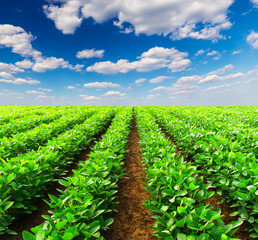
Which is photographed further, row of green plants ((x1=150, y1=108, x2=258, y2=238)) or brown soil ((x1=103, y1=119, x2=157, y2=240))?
brown soil ((x1=103, y1=119, x2=157, y2=240))

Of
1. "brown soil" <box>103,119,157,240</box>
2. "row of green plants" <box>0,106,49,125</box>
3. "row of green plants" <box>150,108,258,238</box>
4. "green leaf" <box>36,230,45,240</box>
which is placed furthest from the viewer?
"row of green plants" <box>0,106,49,125</box>

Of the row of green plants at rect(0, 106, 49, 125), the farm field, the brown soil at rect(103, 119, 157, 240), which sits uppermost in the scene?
the row of green plants at rect(0, 106, 49, 125)

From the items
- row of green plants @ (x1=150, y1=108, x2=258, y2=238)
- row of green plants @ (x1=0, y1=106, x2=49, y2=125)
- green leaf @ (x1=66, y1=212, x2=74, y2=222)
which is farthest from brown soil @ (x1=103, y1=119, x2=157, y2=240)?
row of green plants @ (x1=0, y1=106, x2=49, y2=125)

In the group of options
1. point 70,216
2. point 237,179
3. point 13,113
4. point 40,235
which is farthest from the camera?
point 13,113

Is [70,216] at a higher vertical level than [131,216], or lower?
higher

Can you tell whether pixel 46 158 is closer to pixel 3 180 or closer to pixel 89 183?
pixel 3 180

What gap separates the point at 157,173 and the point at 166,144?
199 cm

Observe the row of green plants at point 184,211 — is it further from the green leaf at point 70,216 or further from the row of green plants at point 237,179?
the green leaf at point 70,216

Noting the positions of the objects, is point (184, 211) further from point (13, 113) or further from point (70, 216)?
point (13, 113)

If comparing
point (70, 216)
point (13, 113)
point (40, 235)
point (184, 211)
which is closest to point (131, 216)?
point (184, 211)

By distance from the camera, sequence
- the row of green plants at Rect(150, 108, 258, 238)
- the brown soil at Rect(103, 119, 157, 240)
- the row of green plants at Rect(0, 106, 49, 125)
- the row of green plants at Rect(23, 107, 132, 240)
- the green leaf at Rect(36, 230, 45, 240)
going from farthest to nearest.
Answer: the row of green plants at Rect(0, 106, 49, 125) → the brown soil at Rect(103, 119, 157, 240) → the row of green plants at Rect(150, 108, 258, 238) → the row of green plants at Rect(23, 107, 132, 240) → the green leaf at Rect(36, 230, 45, 240)

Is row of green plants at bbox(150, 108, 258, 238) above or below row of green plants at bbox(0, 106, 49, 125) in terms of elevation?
below

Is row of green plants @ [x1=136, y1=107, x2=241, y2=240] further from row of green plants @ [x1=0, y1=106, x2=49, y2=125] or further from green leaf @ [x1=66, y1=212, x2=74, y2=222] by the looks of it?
row of green plants @ [x1=0, y1=106, x2=49, y2=125]

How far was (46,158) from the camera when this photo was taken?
412 centimetres
